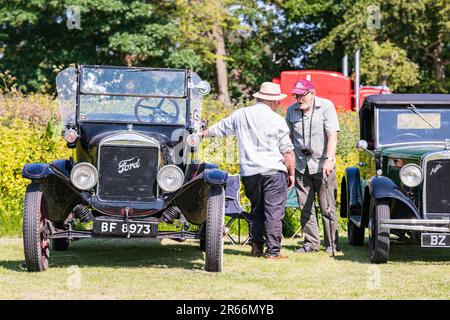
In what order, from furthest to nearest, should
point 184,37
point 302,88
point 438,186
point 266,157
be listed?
point 184,37, point 302,88, point 266,157, point 438,186

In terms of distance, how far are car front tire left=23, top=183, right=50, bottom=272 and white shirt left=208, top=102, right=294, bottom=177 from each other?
200cm

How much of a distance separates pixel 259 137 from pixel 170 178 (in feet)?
4.46

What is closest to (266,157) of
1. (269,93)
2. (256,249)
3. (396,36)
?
(269,93)

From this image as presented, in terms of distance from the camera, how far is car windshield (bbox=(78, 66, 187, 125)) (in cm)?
966

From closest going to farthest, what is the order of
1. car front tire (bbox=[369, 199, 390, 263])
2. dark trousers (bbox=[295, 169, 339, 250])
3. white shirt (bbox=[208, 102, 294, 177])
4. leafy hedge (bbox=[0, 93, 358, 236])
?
car front tire (bbox=[369, 199, 390, 263]), white shirt (bbox=[208, 102, 294, 177]), dark trousers (bbox=[295, 169, 339, 250]), leafy hedge (bbox=[0, 93, 358, 236])

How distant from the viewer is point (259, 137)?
9859 mm

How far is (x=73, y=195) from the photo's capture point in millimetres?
9242

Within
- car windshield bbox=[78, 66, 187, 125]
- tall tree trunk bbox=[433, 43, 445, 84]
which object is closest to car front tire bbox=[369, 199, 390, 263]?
car windshield bbox=[78, 66, 187, 125]

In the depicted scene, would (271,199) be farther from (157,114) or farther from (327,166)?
(157,114)

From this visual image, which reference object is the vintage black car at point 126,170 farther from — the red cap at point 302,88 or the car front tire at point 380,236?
the car front tire at point 380,236

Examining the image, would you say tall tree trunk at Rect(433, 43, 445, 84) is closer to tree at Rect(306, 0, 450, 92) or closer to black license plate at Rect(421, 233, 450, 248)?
tree at Rect(306, 0, 450, 92)

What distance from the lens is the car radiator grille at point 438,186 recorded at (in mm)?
9445
